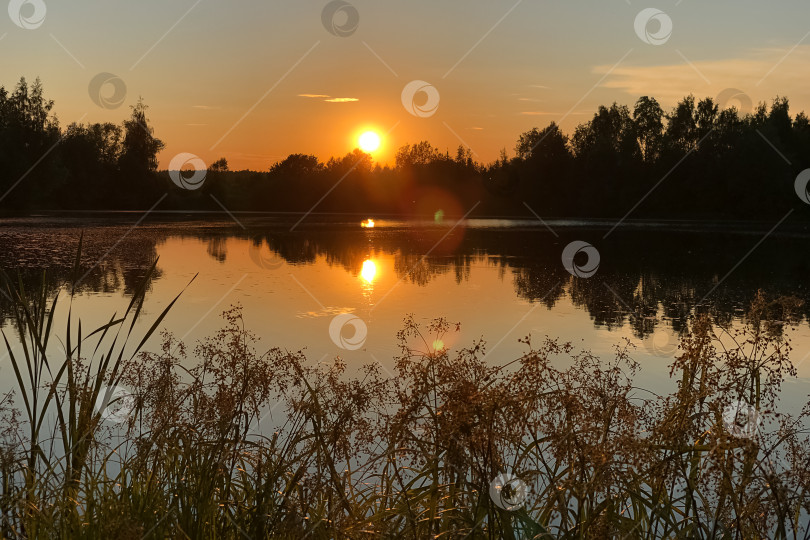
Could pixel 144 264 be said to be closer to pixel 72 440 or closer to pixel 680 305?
pixel 680 305

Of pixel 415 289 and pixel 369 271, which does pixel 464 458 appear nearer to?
pixel 415 289

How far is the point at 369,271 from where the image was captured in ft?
63.5

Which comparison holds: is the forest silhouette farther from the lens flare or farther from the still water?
the lens flare

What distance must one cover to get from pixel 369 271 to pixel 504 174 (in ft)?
241

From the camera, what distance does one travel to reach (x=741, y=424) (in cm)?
228

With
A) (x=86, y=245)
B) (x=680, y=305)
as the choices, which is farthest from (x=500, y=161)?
(x=680, y=305)

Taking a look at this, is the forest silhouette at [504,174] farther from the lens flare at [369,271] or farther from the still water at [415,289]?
the lens flare at [369,271]

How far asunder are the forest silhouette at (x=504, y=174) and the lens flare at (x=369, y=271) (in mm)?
51149

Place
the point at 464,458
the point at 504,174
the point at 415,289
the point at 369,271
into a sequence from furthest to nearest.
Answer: the point at 504,174
the point at 369,271
the point at 415,289
the point at 464,458

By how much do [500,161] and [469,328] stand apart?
84076 millimetres

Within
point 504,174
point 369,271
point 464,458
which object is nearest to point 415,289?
point 369,271

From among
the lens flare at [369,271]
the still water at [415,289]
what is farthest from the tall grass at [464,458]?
the lens flare at [369,271]

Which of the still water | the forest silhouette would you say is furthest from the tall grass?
the forest silhouette

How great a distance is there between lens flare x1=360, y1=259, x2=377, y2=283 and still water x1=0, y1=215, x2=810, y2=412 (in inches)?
2.0
